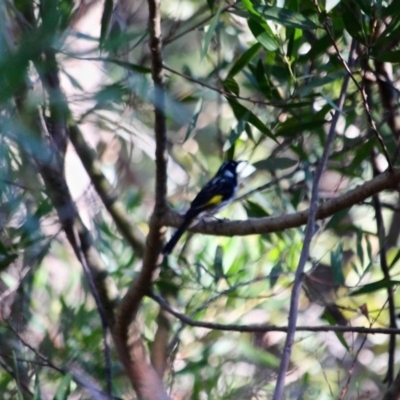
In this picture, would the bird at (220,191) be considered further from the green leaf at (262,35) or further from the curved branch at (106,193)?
the green leaf at (262,35)

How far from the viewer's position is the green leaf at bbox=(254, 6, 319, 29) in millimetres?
2170

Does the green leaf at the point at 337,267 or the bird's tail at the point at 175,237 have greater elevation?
the green leaf at the point at 337,267

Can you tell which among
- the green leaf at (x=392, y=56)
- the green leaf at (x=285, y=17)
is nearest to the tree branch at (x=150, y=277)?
the green leaf at (x=285, y=17)

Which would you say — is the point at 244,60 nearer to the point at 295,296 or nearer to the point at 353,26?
the point at 353,26

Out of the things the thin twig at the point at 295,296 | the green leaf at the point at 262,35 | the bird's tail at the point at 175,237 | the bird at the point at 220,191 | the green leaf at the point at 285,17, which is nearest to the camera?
the thin twig at the point at 295,296

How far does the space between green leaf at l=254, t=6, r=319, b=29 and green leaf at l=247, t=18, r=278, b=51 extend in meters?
0.08

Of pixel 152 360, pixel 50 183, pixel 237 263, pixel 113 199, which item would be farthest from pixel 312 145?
pixel 50 183

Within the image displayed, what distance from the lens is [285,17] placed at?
7.18 ft

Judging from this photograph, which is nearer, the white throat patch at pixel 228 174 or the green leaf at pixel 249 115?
the green leaf at pixel 249 115

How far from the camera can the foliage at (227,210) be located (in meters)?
2.33

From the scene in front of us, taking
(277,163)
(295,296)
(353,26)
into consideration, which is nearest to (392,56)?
(353,26)

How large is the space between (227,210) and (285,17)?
214 cm

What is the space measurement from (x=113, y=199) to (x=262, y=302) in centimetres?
83

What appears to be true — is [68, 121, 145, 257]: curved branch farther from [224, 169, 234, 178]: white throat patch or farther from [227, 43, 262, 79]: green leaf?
[227, 43, 262, 79]: green leaf
